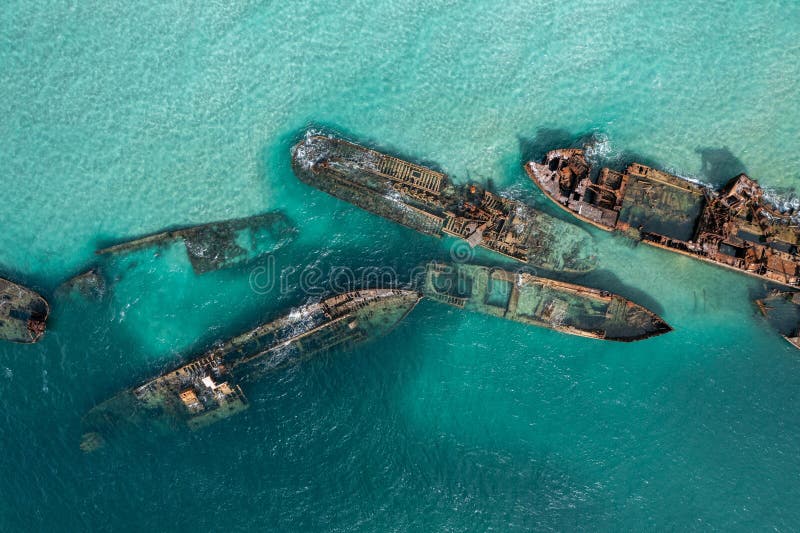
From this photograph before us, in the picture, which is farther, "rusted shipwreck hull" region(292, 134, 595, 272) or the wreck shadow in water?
the wreck shadow in water

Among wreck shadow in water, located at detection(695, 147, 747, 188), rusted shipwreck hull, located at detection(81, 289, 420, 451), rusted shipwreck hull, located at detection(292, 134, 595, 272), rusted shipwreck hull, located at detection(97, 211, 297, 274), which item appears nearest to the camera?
rusted shipwreck hull, located at detection(81, 289, 420, 451)

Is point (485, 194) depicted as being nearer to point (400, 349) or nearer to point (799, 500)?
point (400, 349)

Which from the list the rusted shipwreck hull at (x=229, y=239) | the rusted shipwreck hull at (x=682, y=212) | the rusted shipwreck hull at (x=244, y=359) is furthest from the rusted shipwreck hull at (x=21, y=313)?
the rusted shipwreck hull at (x=682, y=212)

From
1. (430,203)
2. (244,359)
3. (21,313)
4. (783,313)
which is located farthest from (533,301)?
(21,313)

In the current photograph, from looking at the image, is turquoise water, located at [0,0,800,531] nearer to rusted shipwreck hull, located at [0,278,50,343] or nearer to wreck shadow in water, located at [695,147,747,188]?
wreck shadow in water, located at [695,147,747,188]

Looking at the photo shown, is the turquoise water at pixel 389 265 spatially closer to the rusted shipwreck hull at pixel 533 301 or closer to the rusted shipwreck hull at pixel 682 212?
the rusted shipwreck hull at pixel 533 301

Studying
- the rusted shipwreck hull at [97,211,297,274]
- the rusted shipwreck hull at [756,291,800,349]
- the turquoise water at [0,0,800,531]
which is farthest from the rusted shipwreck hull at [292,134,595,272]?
the rusted shipwreck hull at [756,291,800,349]

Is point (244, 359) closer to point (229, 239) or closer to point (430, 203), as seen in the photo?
point (229, 239)
